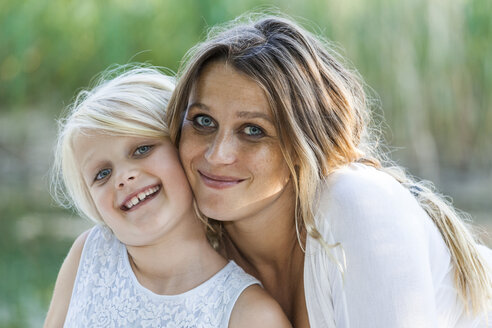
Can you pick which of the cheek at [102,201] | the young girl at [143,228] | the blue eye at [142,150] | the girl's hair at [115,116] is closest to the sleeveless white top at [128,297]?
the young girl at [143,228]

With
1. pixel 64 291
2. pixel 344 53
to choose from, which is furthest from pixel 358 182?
pixel 344 53

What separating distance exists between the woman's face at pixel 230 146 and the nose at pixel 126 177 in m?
0.13

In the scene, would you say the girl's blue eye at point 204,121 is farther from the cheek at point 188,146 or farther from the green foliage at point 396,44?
the green foliage at point 396,44

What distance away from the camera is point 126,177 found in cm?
183

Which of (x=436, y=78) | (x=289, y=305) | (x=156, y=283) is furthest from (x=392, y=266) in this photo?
(x=436, y=78)

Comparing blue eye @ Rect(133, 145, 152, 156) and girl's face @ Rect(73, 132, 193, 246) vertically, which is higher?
blue eye @ Rect(133, 145, 152, 156)

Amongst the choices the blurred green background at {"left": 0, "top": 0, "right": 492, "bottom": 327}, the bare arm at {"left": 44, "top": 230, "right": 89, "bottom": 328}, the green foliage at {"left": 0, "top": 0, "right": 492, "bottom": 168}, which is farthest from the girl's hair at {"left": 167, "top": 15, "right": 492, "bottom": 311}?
the green foliage at {"left": 0, "top": 0, "right": 492, "bottom": 168}

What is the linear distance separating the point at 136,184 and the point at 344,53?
4301 mm

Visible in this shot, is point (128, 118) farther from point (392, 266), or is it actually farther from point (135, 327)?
point (392, 266)

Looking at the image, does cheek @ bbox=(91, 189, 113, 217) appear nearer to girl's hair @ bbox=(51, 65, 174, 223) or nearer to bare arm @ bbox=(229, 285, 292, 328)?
girl's hair @ bbox=(51, 65, 174, 223)

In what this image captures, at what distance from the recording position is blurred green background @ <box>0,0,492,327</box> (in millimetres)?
5715

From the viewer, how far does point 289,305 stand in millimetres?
2074

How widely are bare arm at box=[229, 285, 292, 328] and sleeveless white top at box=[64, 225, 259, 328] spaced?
18 mm

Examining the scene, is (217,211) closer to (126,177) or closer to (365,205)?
(126,177)
